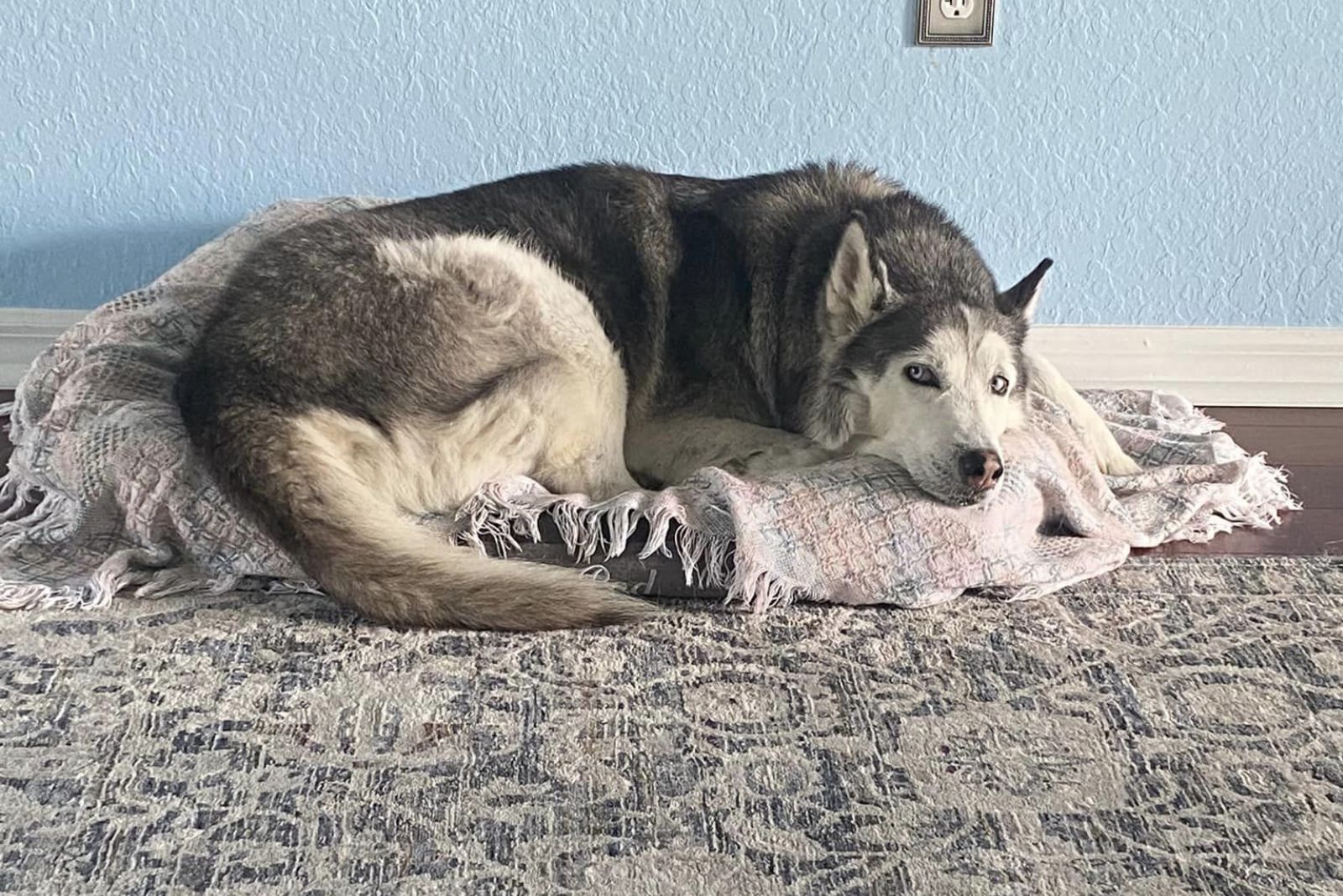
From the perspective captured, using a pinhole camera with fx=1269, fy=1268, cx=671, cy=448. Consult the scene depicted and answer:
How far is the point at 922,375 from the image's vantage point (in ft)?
7.16

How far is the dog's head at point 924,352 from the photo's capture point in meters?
2.12

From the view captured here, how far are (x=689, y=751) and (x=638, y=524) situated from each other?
557 mm

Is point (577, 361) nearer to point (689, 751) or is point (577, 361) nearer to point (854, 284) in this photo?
point (854, 284)

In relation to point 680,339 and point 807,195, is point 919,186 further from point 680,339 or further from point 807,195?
point 680,339

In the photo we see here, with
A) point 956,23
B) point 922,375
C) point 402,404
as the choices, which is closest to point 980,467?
point 922,375

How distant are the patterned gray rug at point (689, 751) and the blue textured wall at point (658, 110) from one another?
4.09 feet

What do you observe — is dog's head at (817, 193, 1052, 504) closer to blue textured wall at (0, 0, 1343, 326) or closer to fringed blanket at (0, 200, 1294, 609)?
fringed blanket at (0, 200, 1294, 609)

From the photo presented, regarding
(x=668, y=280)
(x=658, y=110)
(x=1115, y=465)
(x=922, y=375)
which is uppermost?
(x=658, y=110)

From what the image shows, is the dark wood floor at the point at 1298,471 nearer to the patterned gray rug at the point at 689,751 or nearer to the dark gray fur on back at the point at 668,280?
the patterned gray rug at the point at 689,751

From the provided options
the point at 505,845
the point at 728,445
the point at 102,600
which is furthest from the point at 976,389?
the point at 102,600

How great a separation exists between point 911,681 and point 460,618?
0.66m

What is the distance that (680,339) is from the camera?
2.45 m

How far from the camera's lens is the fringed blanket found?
2.04 m

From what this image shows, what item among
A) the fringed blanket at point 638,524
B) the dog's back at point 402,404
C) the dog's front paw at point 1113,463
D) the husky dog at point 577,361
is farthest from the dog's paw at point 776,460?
the dog's front paw at point 1113,463
